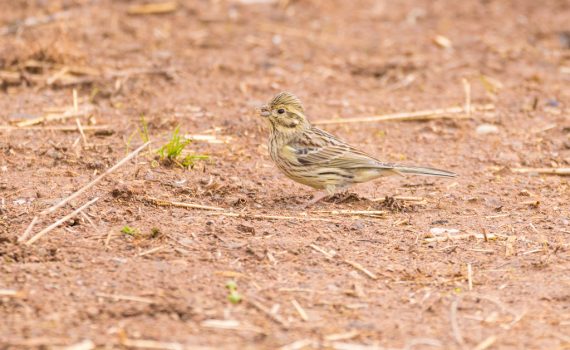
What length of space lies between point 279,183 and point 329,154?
62cm

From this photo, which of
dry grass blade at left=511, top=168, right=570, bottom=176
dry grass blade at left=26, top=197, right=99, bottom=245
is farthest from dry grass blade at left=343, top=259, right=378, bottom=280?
dry grass blade at left=511, top=168, right=570, bottom=176

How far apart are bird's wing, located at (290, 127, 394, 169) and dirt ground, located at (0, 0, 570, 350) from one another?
13.7 inches

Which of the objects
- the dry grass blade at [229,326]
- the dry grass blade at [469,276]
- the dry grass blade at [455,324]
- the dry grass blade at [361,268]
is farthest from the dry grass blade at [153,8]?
the dry grass blade at [229,326]

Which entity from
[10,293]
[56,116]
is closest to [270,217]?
[10,293]

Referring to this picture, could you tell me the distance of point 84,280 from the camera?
593cm

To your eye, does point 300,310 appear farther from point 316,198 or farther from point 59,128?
point 59,128

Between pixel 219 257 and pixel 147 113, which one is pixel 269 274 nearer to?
pixel 219 257

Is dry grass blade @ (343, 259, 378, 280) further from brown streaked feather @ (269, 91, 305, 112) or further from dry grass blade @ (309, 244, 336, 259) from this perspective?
brown streaked feather @ (269, 91, 305, 112)

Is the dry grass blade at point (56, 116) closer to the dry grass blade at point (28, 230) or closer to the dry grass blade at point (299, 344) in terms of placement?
the dry grass blade at point (28, 230)

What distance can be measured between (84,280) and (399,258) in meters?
2.33

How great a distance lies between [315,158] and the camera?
827cm

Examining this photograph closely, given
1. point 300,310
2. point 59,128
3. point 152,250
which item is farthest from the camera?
point 59,128

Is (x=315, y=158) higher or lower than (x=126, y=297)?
higher

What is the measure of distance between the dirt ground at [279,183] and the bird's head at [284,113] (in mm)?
534
